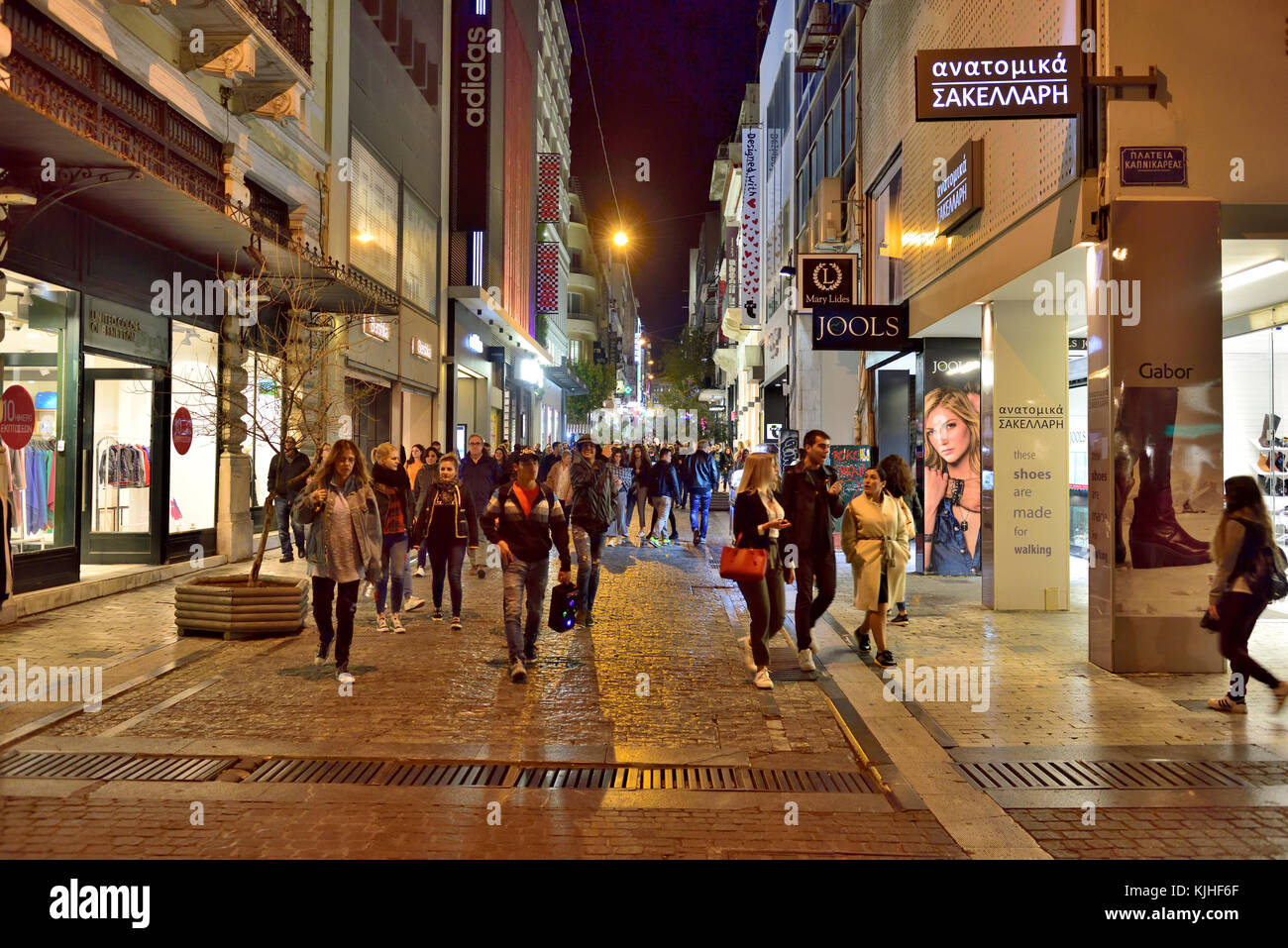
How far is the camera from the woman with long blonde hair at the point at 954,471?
13.1m

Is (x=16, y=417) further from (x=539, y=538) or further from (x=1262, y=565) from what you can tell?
(x=1262, y=565)

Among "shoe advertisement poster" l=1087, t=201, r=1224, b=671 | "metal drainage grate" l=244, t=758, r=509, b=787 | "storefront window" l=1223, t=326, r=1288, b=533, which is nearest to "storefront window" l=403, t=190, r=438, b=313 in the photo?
"storefront window" l=1223, t=326, r=1288, b=533

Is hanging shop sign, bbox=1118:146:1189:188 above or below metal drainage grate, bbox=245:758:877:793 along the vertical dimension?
above

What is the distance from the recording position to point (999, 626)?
9961 mm

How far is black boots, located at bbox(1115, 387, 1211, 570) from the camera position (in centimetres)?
776

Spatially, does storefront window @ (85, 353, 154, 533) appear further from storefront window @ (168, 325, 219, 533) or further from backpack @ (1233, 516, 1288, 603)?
backpack @ (1233, 516, 1288, 603)

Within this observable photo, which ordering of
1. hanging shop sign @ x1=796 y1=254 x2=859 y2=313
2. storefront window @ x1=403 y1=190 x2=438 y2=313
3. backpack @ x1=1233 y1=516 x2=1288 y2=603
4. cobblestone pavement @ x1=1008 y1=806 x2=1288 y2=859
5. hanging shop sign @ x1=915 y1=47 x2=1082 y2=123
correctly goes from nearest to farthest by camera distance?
cobblestone pavement @ x1=1008 y1=806 x2=1288 y2=859 < backpack @ x1=1233 y1=516 x2=1288 y2=603 < hanging shop sign @ x1=915 y1=47 x2=1082 y2=123 < hanging shop sign @ x1=796 y1=254 x2=859 y2=313 < storefront window @ x1=403 y1=190 x2=438 y2=313

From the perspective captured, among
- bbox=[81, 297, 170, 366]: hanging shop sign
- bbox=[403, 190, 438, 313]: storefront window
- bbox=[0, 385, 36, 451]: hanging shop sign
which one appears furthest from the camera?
bbox=[403, 190, 438, 313]: storefront window

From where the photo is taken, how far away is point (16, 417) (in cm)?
1031

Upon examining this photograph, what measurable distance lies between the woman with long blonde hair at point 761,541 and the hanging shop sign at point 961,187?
513cm
